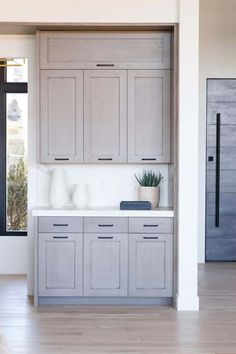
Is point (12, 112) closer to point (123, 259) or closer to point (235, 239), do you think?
point (123, 259)

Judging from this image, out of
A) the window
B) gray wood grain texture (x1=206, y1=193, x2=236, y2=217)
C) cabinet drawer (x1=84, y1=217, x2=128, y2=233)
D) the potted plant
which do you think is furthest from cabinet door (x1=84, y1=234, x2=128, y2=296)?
gray wood grain texture (x1=206, y1=193, x2=236, y2=217)

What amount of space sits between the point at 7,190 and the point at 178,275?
272 centimetres

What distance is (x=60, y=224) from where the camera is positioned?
16.2ft

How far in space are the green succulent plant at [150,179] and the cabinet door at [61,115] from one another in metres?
0.69

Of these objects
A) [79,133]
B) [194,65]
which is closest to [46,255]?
[79,133]

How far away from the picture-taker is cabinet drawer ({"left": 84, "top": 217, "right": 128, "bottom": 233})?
4.94 metres

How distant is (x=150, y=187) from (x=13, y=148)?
2179mm

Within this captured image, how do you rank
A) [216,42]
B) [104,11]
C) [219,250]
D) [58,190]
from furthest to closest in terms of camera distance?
[219,250], [216,42], [58,190], [104,11]

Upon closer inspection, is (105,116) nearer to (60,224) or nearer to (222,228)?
(60,224)

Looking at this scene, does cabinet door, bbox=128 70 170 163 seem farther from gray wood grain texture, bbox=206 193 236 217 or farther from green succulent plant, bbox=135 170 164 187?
gray wood grain texture, bbox=206 193 236 217

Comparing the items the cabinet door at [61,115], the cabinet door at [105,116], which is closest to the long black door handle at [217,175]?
the cabinet door at [105,116]

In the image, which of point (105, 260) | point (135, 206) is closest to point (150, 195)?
point (135, 206)

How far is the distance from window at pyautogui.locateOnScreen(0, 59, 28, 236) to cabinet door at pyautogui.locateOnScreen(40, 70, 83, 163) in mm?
1538

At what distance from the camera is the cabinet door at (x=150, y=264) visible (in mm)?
4941
